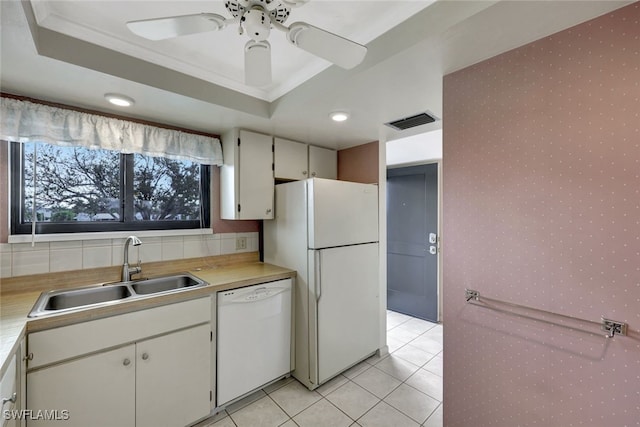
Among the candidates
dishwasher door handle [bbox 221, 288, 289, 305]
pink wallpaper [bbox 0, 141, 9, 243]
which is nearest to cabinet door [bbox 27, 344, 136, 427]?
dishwasher door handle [bbox 221, 288, 289, 305]

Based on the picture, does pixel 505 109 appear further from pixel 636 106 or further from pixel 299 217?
pixel 299 217

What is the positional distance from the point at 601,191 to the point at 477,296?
667 mm

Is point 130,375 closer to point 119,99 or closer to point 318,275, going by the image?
point 318,275

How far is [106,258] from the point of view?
1.91 metres

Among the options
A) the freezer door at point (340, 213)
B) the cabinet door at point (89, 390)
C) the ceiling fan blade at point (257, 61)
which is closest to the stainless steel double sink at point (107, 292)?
the cabinet door at point (89, 390)

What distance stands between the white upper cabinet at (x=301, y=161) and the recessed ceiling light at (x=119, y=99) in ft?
3.64

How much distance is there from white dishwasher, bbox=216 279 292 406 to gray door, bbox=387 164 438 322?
81.7 inches

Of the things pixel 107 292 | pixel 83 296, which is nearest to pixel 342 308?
pixel 107 292

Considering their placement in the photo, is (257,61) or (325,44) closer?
(325,44)

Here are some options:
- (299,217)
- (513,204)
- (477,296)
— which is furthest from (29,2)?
(477,296)

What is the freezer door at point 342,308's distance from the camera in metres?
2.11

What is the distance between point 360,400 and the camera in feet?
6.57

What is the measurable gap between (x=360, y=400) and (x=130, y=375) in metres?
1.55

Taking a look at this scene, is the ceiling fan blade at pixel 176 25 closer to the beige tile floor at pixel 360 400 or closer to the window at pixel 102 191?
the window at pixel 102 191
